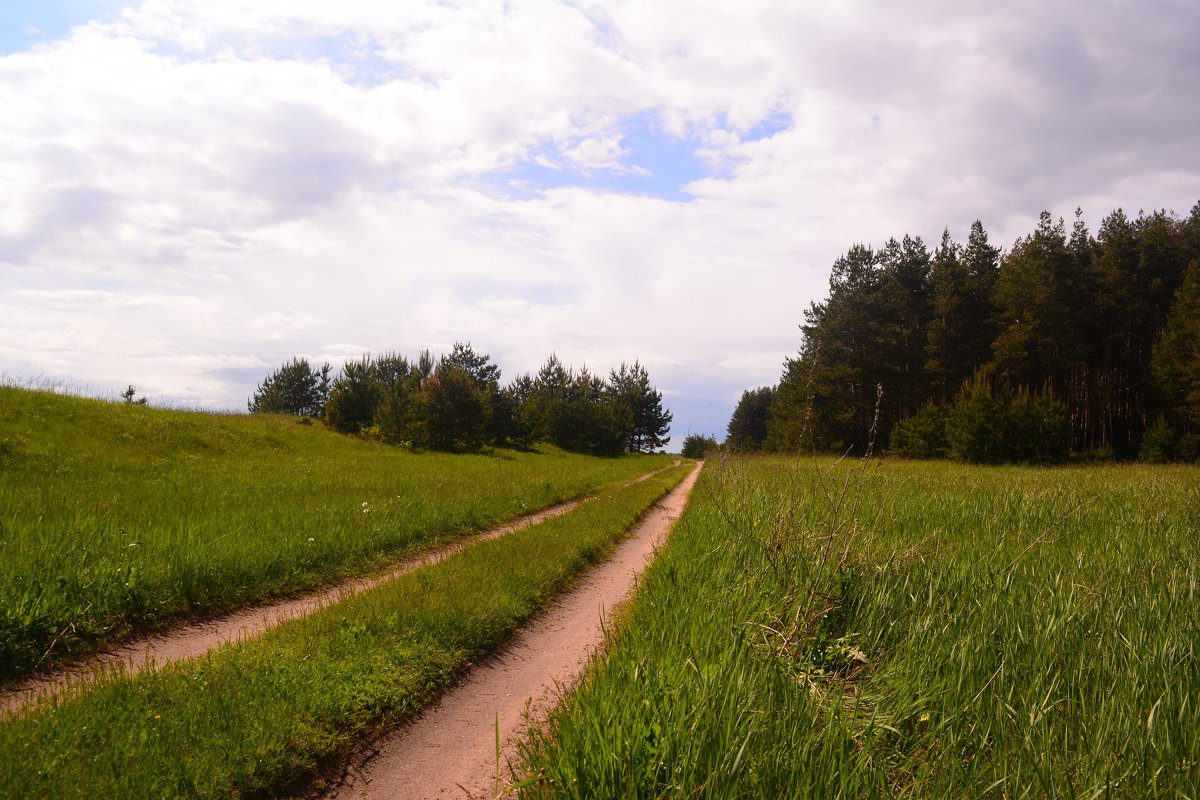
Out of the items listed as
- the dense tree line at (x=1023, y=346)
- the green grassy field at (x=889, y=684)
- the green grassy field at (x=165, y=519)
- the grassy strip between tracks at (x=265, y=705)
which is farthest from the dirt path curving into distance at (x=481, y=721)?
the dense tree line at (x=1023, y=346)

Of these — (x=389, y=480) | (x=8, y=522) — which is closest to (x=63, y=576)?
(x=8, y=522)

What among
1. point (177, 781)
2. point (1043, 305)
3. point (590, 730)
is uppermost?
point (1043, 305)

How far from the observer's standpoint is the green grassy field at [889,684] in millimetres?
2828

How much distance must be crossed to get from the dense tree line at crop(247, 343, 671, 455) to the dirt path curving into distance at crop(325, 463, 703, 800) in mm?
30056

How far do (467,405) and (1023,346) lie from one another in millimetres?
38053

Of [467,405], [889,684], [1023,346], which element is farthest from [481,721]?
[1023,346]

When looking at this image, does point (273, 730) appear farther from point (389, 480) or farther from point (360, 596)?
point (389, 480)

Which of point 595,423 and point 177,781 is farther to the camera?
point 595,423

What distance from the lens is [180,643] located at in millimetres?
5613

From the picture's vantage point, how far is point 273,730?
152 inches

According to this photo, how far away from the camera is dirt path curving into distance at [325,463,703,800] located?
3682 mm

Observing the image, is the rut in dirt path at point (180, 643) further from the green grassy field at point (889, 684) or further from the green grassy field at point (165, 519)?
the green grassy field at point (889, 684)

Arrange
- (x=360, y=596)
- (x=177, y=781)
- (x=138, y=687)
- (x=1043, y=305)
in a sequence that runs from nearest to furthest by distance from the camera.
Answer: (x=177, y=781) < (x=138, y=687) < (x=360, y=596) < (x=1043, y=305)

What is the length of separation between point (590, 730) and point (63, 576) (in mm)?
6058
